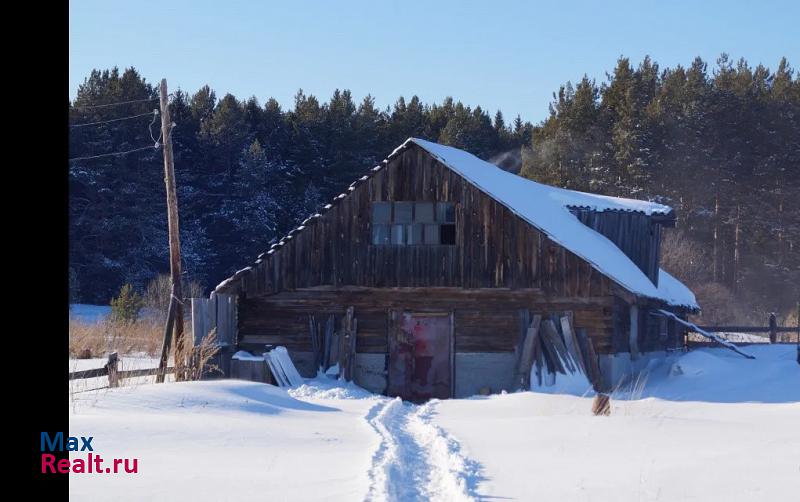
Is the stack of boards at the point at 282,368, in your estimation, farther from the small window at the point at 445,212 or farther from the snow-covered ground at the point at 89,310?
the snow-covered ground at the point at 89,310

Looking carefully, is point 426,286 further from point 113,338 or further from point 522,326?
point 113,338

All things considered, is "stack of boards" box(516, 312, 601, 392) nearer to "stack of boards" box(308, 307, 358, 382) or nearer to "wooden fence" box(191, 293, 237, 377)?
"stack of boards" box(308, 307, 358, 382)

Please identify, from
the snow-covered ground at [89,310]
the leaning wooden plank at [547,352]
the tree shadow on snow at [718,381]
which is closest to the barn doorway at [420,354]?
the leaning wooden plank at [547,352]

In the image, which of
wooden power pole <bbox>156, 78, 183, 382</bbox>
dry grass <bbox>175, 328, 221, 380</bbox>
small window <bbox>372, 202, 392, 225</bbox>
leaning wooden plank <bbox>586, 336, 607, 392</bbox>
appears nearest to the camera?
dry grass <bbox>175, 328, 221, 380</bbox>

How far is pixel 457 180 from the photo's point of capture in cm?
2523

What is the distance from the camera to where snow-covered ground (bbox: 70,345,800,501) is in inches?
368

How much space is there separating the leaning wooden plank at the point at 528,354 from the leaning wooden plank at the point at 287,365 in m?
5.34

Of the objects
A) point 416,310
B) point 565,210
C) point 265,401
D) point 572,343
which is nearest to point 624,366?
point 572,343

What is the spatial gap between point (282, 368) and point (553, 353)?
21.6ft

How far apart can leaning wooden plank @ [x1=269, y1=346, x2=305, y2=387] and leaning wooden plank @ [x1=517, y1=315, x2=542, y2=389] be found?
534cm

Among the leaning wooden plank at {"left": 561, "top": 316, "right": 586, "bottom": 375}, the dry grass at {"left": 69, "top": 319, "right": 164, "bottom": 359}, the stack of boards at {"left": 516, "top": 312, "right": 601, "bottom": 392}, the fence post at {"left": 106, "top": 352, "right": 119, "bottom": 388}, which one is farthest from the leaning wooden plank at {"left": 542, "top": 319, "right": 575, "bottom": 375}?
the dry grass at {"left": 69, "top": 319, "right": 164, "bottom": 359}
